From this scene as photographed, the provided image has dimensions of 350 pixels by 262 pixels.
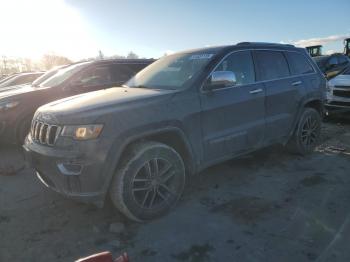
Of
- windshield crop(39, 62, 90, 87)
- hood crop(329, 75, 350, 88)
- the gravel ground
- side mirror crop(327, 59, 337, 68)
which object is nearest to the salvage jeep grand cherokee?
the gravel ground

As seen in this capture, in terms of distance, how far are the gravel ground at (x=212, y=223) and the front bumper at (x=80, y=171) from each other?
18.8 inches

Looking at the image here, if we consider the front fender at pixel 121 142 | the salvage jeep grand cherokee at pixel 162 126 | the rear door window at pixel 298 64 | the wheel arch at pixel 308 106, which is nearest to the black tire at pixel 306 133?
the wheel arch at pixel 308 106

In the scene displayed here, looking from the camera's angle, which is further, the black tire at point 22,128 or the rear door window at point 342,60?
the rear door window at point 342,60

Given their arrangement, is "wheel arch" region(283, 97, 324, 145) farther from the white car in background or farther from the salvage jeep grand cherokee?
the white car in background

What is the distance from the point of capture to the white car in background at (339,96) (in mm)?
8883

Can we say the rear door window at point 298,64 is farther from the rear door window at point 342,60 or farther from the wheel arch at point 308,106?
the rear door window at point 342,60

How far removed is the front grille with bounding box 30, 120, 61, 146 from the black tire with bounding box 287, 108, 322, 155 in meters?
3.83

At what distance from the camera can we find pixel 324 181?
4.77 metres

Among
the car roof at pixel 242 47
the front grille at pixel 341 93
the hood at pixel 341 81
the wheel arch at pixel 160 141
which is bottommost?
the front grille at pixel 341 93

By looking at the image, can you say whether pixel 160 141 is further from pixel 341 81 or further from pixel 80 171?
pixel 341 81

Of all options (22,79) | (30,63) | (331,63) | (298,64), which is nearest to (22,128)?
(298,64)

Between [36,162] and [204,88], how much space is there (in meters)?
2.02

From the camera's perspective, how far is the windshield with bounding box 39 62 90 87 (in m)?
7.07

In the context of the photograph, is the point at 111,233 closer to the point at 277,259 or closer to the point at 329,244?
the point at 277,259
